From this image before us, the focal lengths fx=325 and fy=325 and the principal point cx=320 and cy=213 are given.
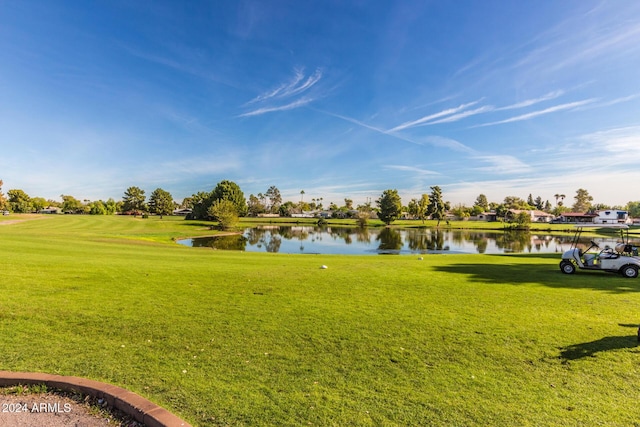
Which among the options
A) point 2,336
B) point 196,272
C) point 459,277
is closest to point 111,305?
point 2,336

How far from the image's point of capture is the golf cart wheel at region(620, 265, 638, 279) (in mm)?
12624

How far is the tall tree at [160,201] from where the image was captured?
439 feet

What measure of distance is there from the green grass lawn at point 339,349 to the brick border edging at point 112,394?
0.52 feet

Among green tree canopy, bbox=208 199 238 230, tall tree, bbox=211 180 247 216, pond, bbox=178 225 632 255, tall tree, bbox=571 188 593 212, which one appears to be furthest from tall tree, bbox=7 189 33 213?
tall tree, bbox=571 188 593 212

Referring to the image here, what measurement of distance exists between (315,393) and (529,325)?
16.6ft

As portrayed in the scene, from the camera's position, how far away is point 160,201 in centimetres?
13362

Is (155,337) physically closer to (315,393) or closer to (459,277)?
(315,393)

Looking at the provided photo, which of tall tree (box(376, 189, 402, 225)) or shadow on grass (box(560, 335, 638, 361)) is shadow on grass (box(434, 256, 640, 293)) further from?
tall tree (box(376, 189, 402, 225))

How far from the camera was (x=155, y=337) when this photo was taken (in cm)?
591

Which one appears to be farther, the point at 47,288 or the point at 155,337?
the point at 47,288

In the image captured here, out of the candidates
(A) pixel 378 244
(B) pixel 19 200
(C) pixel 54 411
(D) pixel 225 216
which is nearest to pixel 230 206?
(D) pixel 225 216

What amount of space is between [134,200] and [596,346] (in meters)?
159

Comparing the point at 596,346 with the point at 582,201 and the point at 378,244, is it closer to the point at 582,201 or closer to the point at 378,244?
the point at 378,244

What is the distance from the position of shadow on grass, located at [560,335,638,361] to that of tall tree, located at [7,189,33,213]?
164m
